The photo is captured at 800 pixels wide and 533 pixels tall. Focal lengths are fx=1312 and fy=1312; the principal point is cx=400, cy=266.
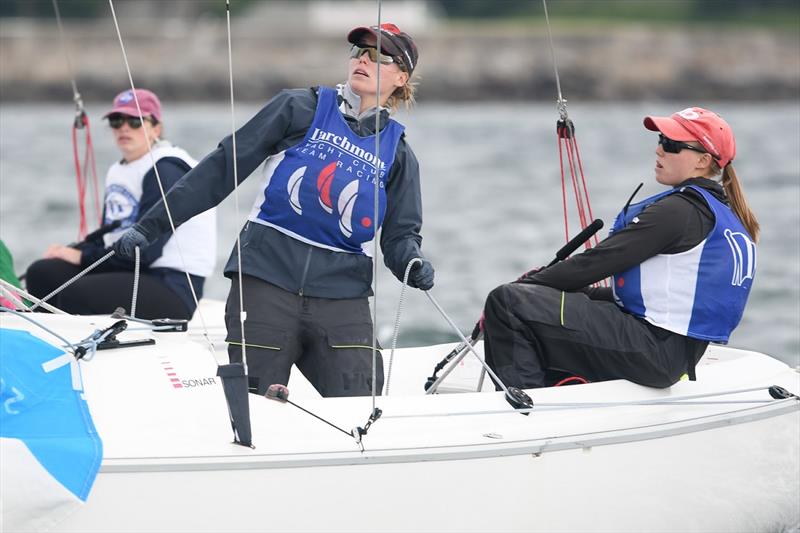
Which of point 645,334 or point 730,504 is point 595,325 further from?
point 730,504

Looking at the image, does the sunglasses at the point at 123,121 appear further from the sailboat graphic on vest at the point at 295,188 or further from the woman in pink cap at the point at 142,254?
the sailboat graphic on vest at the point at 295,188

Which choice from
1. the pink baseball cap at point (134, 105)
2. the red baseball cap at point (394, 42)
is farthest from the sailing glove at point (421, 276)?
the pink baseball cap at point (134, 105)

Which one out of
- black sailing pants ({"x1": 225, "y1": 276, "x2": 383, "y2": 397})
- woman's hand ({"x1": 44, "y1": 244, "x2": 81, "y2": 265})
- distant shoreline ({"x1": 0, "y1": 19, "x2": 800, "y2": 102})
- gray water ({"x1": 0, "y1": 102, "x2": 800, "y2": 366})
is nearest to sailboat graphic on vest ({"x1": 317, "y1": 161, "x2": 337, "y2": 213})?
black sailing pants ({"x1": 225, "y1": 276, "x2": 383, "y2": 397})

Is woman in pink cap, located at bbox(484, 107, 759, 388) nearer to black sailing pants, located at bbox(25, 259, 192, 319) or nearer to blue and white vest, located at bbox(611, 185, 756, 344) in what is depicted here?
blue and white vest, located at bbox(611, 185, 756, 344)

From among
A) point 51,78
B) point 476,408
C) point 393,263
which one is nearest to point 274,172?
point 393,263

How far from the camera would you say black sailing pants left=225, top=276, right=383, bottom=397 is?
334cm

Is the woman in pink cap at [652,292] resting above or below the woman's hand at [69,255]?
above

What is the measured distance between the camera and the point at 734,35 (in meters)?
37.0

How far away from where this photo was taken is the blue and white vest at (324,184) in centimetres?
333

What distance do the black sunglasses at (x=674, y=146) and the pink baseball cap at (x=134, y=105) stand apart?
1876mm

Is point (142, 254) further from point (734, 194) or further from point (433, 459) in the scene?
point (734, 194)

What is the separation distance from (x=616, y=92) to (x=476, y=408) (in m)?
33.1

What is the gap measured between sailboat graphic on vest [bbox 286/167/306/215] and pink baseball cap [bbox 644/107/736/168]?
0.97 meters

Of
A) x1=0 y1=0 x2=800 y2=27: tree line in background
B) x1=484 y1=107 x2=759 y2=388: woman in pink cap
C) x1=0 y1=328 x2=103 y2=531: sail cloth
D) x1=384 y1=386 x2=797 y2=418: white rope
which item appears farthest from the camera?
x1=0 y1=0 x2=800 y2=27: tree line in background
